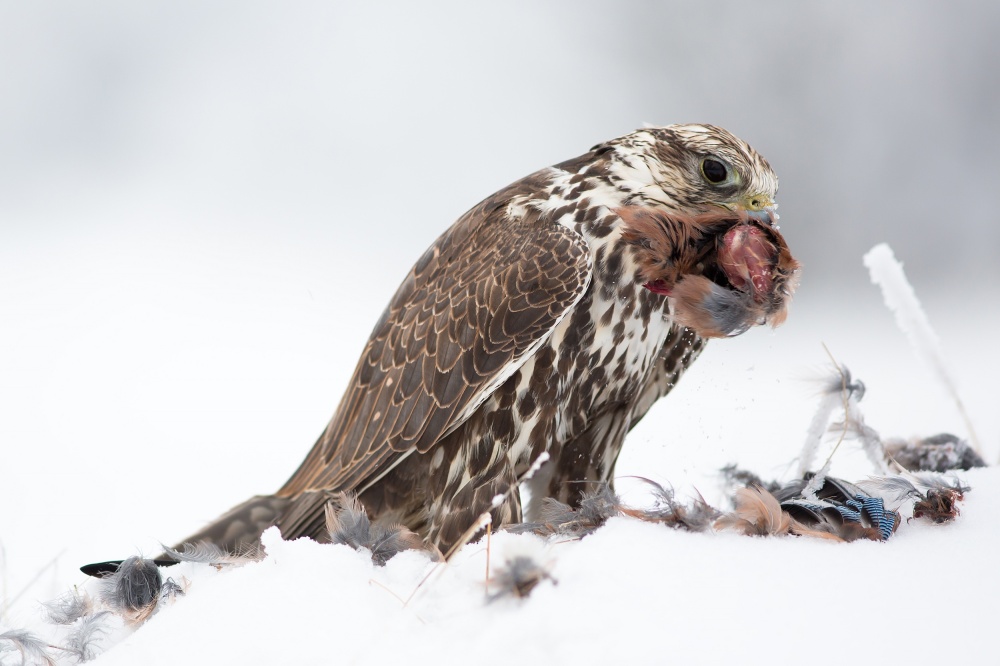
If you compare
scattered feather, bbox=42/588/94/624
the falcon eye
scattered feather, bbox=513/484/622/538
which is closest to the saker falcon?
the falcon eye

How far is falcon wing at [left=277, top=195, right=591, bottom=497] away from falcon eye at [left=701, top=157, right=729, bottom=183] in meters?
0.32

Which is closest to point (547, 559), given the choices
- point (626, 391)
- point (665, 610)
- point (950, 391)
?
point (665, 610)

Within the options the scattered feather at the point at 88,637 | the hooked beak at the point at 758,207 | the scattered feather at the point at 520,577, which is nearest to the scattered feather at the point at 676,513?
the scattered feather at the point at 520,577

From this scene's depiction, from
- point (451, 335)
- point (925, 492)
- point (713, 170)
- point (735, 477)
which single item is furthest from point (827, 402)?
point (451, 335)

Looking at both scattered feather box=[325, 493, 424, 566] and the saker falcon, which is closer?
scattered feather box=[325, 493, 424, 566]

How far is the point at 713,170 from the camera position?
181cm

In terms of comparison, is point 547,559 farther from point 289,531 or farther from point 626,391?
point 289,531

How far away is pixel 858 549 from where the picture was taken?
50.5 inches

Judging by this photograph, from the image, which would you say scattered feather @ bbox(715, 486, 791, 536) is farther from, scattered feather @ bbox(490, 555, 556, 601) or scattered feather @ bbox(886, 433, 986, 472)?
scattered feather @ bbox(886, 433, 986, 472)

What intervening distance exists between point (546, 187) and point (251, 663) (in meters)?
1.20

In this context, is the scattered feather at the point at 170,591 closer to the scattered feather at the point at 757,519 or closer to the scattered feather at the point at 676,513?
the scattered feather at the point at 676,513

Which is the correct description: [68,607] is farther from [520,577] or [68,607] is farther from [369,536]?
Result: [520,577]

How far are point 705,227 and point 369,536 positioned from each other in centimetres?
88

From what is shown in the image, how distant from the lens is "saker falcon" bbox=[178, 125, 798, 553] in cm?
166
